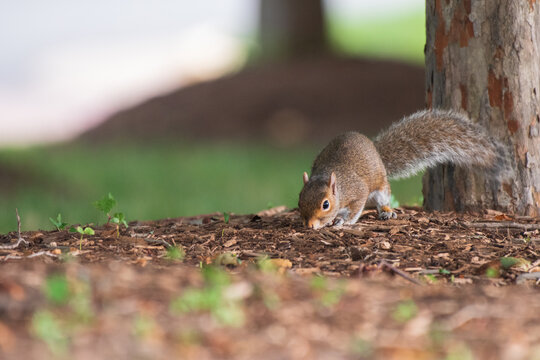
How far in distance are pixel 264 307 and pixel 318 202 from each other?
2160mm

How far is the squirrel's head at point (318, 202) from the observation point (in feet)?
16.1

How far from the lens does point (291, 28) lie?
16.2 meters

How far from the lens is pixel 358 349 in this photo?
8.32ft

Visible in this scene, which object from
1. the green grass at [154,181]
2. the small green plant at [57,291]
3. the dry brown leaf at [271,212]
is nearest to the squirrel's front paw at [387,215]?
the dry brown leaf at [271,212]

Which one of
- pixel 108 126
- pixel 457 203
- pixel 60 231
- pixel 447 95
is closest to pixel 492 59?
pixel 447 95

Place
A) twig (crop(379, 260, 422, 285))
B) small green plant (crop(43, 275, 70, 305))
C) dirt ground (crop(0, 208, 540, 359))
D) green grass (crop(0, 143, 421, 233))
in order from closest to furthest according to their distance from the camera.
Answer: dirt ground (crop(0, 208, 540, 359)) → small green plant (crop(43, 275, 70, 305)) → twig (crop(379, 260, 422, 285)) → green grass (crop(0, 143, 421, 233))

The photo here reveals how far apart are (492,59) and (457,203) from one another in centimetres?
105

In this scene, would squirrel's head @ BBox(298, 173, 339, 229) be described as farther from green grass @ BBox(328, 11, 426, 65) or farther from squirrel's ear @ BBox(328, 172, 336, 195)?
→ green grass @ BBox(328, 11, 426, 65)

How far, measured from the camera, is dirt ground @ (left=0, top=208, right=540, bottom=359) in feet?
8.20

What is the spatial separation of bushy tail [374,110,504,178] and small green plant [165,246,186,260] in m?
2.16

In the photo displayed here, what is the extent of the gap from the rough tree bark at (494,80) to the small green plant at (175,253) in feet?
7.31

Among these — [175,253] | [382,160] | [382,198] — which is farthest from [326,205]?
[175,253]

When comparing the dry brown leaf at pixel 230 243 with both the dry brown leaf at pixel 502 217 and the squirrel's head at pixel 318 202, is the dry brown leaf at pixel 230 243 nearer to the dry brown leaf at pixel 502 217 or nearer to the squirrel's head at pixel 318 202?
the squirrel's head at pixel 318 202

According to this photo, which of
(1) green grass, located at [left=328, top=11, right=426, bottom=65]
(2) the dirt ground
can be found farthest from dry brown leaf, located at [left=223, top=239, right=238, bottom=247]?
(1) green grass, located at [left=328, top=11, right=426, bottom=65]
